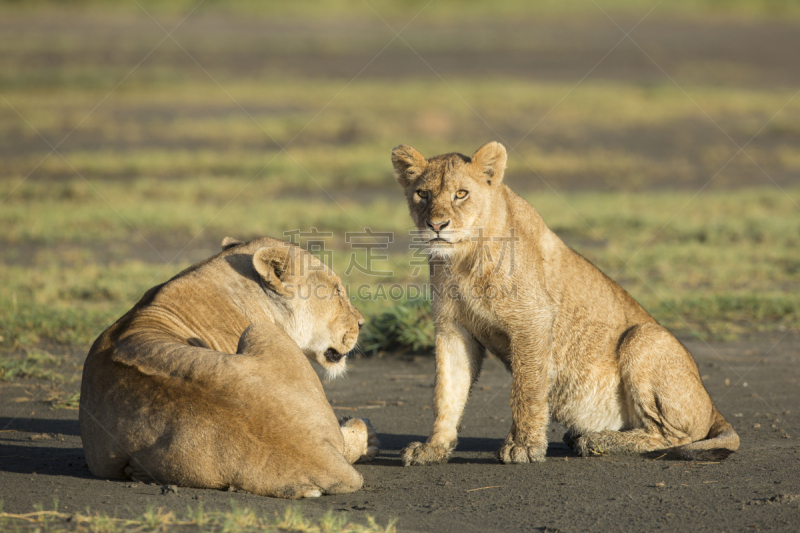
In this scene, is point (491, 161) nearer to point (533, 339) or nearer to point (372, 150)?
point (533, 339)

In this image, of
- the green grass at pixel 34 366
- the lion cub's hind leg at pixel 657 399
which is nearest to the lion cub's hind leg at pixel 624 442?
the lion cub's hind leg at pixel 657 399

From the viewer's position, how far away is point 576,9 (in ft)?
199

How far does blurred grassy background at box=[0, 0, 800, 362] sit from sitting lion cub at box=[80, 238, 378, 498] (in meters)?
3.69

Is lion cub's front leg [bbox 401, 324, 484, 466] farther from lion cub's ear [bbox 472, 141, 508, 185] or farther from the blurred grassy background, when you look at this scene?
the blurred grassy background

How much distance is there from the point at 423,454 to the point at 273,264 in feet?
5.03

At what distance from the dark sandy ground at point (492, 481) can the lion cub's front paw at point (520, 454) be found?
5 cm

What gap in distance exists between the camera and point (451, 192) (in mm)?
5777

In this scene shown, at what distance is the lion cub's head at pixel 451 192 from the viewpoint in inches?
224

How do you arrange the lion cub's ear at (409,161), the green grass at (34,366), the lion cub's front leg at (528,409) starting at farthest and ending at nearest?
A: 1. the green grass at (34,366)
2. the lion cub's ear at (409,161)
3. the lion cub's front leg at (528,409)

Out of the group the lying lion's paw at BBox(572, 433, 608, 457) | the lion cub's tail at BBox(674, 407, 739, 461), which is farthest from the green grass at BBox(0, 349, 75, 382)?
the lion cub's tail at BBox(674, 407, 739, 461)

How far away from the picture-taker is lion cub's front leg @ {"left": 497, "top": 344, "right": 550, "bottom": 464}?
5535 millimetres

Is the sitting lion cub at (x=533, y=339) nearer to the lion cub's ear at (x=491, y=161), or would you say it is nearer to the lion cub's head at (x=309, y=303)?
the lion cub's ear at (x=491, y=161)

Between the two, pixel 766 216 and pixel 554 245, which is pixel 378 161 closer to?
pixel 766 216

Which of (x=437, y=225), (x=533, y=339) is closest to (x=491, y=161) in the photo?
(x=437, y=225)
